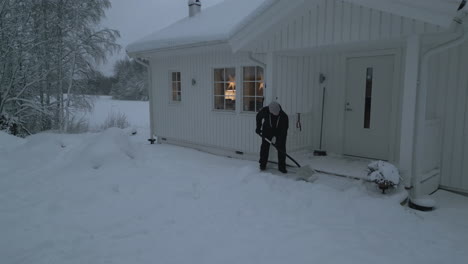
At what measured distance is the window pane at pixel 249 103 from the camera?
7258 millimetres

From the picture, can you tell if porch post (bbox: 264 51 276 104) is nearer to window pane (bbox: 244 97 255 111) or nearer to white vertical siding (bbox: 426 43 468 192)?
window pane (bbox: 244 97 255 111)

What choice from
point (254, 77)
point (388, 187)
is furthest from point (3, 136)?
point (388, 187)

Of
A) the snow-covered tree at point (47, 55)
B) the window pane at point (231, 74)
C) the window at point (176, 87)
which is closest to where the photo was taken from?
the window pane at point (231, 74)

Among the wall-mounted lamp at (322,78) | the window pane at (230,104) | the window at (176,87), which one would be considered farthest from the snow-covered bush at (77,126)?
the wall-mounted lamp at (322,78)

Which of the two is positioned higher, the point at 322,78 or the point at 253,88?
the point at 322,78

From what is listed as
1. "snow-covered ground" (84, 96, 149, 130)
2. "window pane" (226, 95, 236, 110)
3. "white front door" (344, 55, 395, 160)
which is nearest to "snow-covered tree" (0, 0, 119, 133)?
"snow-covered ground" (84, 96, 149, 130)

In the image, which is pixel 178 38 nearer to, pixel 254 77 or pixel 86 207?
pixel 254 77

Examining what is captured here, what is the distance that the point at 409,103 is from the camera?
439 cm

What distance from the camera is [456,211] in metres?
4.20

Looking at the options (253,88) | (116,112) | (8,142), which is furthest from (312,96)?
(116,112)

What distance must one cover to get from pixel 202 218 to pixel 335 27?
11.6 feet

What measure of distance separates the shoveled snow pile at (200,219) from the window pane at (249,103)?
1825mm

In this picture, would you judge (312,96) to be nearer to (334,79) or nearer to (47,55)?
(334,79)

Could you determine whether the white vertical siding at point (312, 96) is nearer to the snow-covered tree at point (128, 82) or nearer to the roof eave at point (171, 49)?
the roof eave at point (171, 49)
